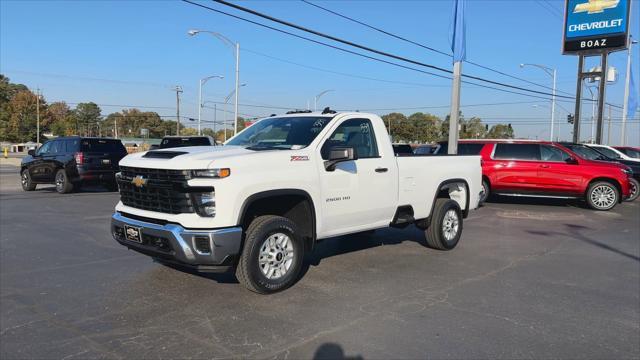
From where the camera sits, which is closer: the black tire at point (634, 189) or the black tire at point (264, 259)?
the black tire at point (264, 259)

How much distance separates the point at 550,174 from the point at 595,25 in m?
17.0

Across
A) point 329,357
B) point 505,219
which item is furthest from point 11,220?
point 505,219

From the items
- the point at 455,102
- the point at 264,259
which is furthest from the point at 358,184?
the point at 455,102

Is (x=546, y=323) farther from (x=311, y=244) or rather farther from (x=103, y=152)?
(x=103, y=152)

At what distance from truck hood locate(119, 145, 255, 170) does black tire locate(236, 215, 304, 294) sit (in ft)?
2.54

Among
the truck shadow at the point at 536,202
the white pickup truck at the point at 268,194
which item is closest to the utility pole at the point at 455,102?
the truck shadow at the point at 536,202

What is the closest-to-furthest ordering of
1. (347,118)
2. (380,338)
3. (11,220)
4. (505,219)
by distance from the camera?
(380,338)
(347,118)
(11,220)
(505,219)

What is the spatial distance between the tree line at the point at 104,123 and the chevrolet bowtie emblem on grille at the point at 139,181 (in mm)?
58258

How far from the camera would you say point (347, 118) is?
6.09 m

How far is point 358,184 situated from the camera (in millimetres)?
5898

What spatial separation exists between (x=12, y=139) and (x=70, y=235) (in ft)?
330

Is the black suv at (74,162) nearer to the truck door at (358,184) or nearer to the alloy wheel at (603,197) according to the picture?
the truck door at (358,184)

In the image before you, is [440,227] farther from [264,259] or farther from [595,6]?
[595,6]

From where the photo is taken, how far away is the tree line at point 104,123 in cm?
9169
